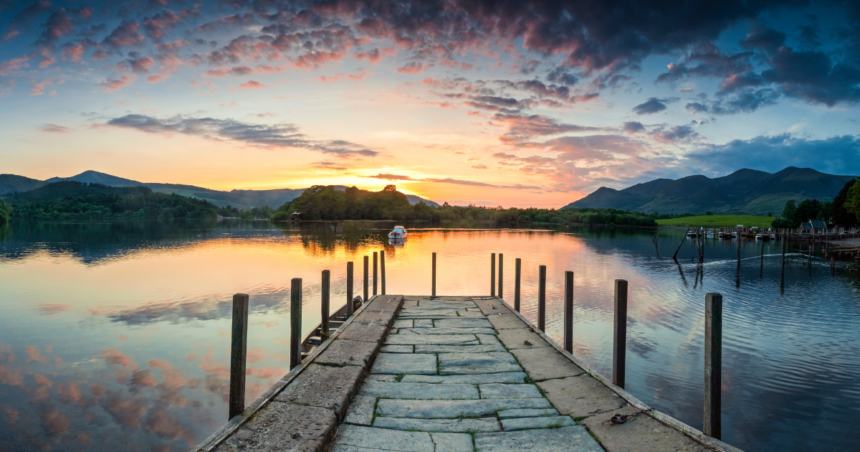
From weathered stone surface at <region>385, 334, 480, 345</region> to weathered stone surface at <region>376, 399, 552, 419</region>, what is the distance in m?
2.90

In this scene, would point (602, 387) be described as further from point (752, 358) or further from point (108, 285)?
point (108, 285)

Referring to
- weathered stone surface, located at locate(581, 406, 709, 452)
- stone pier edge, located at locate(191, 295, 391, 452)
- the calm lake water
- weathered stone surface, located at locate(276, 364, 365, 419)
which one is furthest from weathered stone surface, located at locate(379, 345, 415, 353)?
the calm lake water

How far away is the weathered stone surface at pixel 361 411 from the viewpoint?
5.33 m

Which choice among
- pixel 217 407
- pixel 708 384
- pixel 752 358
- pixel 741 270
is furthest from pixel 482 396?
pixel 741 270

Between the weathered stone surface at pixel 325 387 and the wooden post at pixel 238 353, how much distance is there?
Result: 51cm

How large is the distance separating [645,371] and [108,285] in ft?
89.7

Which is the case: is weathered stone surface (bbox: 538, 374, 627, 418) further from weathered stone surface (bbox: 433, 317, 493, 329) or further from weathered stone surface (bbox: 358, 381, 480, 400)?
weathered stone surface (bbox: 433, 317, 493, 329)

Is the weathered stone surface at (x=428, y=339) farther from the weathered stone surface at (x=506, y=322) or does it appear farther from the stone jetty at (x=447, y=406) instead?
the weathered stone surface at (x=506, y=322)

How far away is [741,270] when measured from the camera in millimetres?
36156

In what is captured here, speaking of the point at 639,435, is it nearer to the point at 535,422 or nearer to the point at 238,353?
the point at 535,422

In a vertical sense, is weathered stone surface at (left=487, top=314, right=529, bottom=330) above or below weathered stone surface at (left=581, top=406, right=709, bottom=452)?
below

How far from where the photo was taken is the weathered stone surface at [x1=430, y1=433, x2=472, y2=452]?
471 centimetres

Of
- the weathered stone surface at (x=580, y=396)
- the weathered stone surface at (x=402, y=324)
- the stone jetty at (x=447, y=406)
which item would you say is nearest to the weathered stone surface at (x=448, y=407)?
the stone jetty at (x=447, y=406)

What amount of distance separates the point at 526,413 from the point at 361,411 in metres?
2.11
